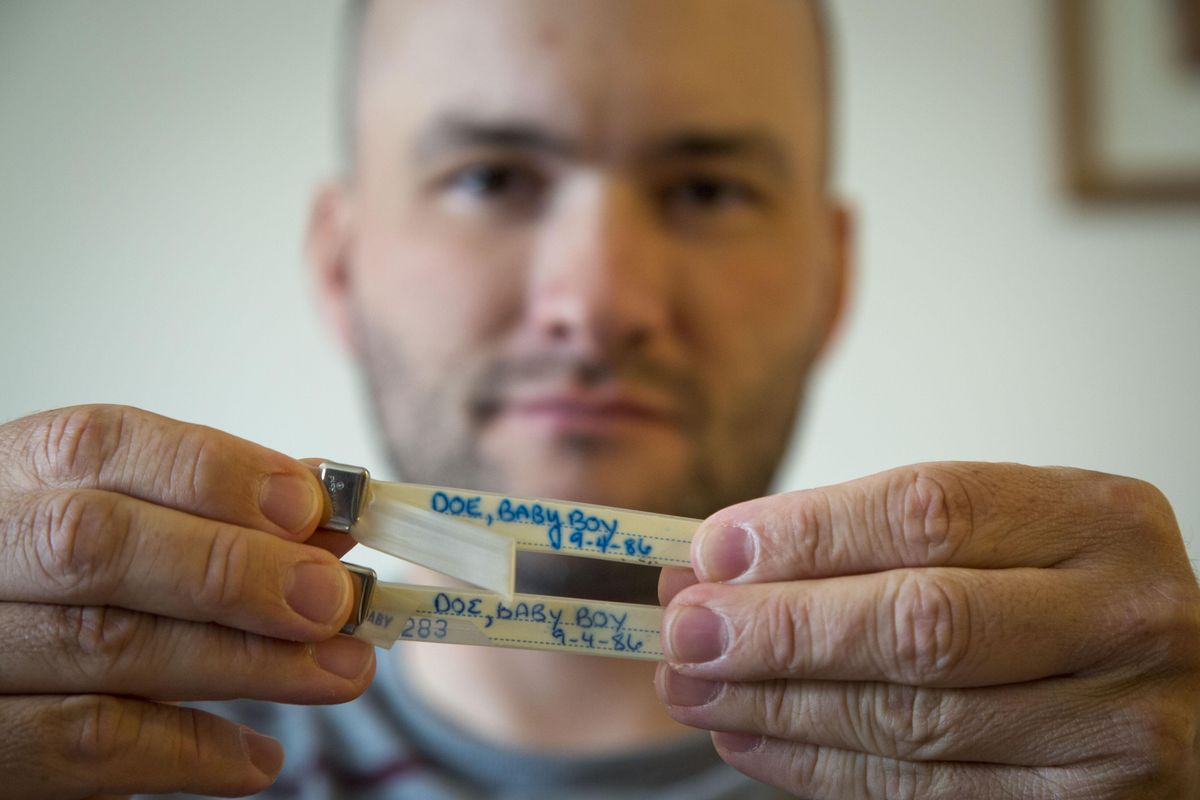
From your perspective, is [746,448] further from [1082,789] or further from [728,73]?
[1082,789]

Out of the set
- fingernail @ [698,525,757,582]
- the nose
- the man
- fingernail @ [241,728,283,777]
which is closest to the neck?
the man

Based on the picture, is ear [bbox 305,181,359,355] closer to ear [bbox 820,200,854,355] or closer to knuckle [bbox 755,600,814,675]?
ear [bbox 820,200,854,355]

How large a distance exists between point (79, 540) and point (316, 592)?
156 millimetres

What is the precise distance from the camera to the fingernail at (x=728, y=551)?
2.11 feet

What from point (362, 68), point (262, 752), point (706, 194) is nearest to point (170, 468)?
point (262, 752)

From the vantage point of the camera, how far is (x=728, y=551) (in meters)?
0.64

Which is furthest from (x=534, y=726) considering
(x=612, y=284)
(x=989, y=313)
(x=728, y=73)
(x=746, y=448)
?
(x=989, y=313)

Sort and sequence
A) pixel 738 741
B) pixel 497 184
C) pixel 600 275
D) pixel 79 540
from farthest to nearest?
pixel 497 184 → pixel 600 275 → pixel 738 741 → pixel 79 540

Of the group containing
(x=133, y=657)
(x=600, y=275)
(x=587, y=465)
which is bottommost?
(x=133, y=657)

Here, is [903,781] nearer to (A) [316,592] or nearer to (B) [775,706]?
(B) [775,706]

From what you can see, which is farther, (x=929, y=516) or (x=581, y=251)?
(x=581, y=251)

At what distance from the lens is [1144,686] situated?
65 centimetres

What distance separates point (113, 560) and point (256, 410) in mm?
1152

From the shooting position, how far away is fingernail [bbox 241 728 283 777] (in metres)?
0.66
